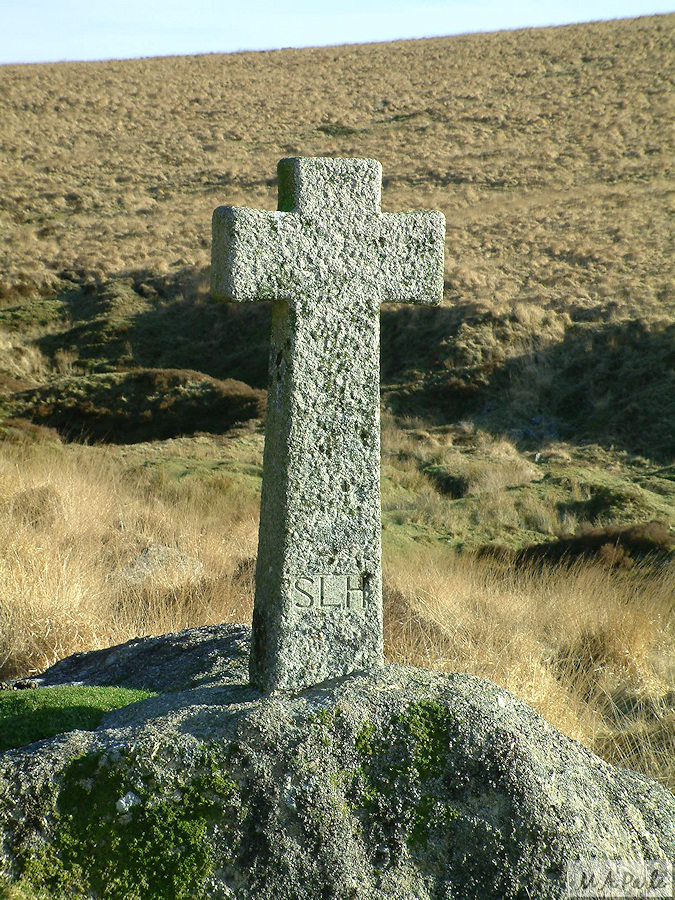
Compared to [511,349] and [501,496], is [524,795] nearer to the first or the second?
[501,496]

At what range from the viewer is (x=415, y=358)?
65.6 feet

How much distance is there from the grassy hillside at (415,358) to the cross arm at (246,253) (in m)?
2.91

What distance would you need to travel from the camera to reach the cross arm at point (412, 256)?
3621mm

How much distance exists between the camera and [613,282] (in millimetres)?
21516

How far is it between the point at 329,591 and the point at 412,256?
57.9 inches

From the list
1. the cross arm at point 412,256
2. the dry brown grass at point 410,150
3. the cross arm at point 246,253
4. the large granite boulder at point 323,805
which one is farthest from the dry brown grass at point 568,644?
the dry brown grass at point 410,150

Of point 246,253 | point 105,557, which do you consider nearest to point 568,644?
point 105,557

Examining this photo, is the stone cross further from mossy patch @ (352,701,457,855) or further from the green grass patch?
the green grass patch

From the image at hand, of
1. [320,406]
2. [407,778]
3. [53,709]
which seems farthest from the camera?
[53,709]

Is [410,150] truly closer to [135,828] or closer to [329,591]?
[329,591]

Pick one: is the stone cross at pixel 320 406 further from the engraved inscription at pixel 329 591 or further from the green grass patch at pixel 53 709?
the green grass patch at pixel 53 709

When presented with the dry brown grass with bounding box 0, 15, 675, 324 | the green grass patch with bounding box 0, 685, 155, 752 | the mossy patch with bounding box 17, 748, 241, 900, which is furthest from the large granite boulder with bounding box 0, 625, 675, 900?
the dry brown grass with bounding box 0, 15, 675, 324

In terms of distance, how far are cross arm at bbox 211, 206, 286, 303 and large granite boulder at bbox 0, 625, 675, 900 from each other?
1601 mm

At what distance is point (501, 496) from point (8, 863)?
438 inches
